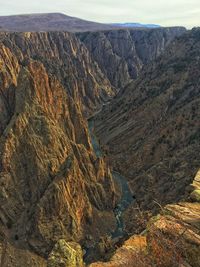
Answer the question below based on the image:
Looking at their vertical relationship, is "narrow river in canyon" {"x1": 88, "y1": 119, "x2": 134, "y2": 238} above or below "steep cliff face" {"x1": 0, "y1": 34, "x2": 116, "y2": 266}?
below

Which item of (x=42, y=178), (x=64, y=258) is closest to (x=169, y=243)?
(x=64, y=258)

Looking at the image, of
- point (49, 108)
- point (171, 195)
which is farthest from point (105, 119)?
point (171, 195)

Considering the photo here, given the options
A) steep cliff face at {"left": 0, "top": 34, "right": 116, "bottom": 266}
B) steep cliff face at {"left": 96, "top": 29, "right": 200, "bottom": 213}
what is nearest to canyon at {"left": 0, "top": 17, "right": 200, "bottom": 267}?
steep cliff face at {"left": 0, "top": 34, "right": 116, "bottom": 266}

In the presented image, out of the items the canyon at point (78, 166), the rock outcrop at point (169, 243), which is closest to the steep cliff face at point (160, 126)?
the canyon at point (78, 166)

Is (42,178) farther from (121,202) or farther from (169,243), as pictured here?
(169,243)

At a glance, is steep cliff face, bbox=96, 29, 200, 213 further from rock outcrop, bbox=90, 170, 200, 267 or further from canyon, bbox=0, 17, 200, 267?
rock outcrop, bbox=90, 170, 200, 267

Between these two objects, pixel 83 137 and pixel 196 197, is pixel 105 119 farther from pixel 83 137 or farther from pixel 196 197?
pixel 196 197
